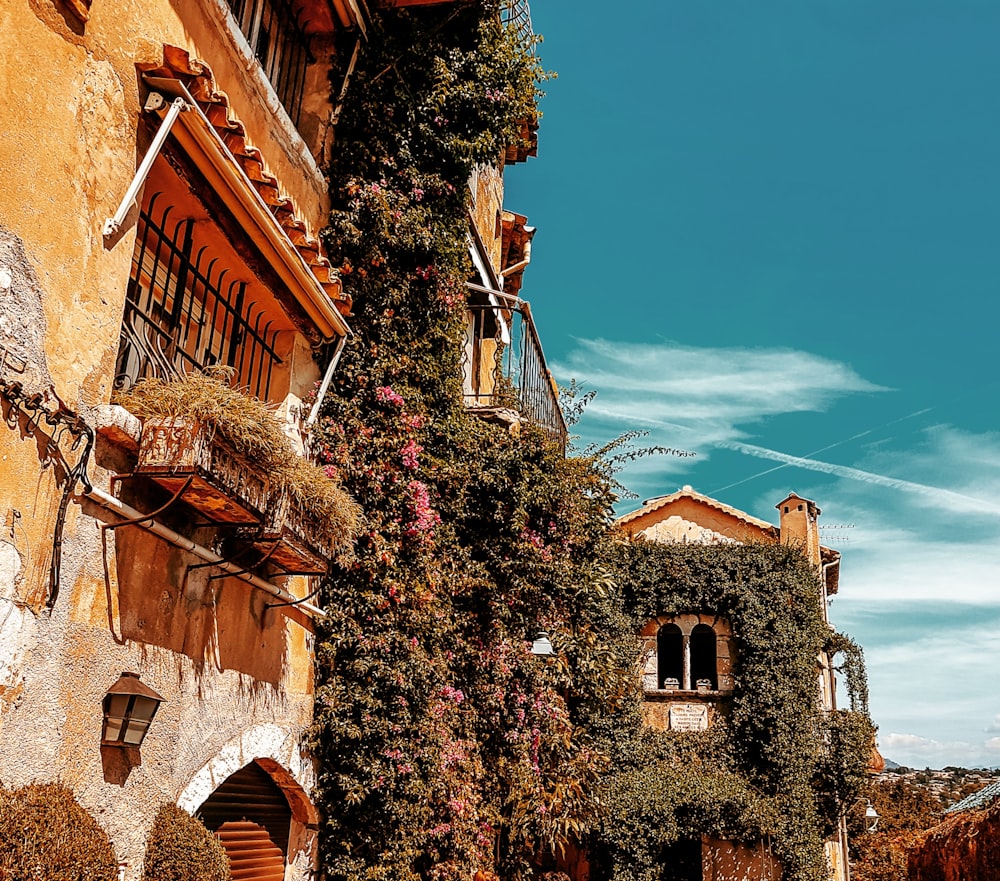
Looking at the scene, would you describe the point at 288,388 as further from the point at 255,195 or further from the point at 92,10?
the point at 92,10

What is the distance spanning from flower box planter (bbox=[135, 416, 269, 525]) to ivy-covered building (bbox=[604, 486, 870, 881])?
17.5m

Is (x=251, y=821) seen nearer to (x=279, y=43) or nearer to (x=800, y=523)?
(x=279, y=43)

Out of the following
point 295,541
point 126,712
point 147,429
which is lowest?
point 126,712

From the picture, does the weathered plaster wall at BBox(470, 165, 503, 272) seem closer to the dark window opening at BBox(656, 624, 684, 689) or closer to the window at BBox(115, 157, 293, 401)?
the window at BBox(115, 157, 293, 401)

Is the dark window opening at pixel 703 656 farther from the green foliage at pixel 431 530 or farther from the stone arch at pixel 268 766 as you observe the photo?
the stone arch at pixel 268 766

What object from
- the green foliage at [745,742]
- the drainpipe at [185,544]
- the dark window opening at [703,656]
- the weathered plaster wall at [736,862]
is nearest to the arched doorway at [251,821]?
the drainpipe at [185,544]

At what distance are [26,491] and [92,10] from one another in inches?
93.2

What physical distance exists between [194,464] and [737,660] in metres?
18.9

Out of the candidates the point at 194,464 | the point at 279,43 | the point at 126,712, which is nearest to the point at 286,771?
the point at 126,712

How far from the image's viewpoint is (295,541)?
5609 millimetres

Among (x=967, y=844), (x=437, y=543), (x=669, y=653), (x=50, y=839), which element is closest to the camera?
(x=50, y=839)

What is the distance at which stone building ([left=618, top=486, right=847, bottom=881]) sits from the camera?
19.7 metres

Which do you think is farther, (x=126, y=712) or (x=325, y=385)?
(x=325, y=385)

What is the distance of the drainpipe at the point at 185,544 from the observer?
441cm
